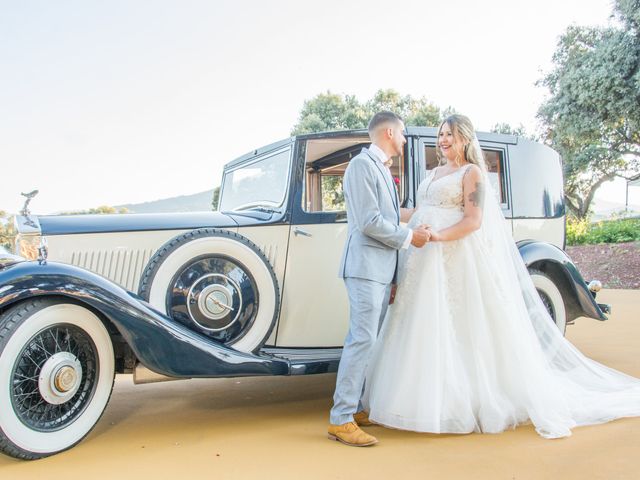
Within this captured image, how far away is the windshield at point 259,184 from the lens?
13.0 ft

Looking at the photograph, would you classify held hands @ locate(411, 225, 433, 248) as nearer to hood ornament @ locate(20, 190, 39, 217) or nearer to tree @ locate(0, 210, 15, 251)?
hood ornament @ locate(20, 190, 39, 217)

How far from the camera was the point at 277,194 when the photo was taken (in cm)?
396

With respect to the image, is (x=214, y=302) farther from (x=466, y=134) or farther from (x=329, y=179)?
(x=466, y=134)

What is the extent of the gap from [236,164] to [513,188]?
235 centimetres

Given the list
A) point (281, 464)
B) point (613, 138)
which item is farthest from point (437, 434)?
point (613, 138)

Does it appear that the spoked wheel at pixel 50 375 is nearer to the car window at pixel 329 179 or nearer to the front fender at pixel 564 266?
the car window at pixel 329 179

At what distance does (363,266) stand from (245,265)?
0.81 m

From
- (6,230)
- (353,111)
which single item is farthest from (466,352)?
(353,111)

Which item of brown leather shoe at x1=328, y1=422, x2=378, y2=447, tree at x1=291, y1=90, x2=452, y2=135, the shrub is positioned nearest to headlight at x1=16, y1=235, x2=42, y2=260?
brown leather shoe at x1=328, y1=422, x2=378, y2=447

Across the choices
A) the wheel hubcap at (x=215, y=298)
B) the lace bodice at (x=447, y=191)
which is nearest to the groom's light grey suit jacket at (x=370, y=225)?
the lace bodice at (x=447, y=191)

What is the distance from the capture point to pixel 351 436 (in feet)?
9.52

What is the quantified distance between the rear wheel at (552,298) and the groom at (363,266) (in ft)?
6.20

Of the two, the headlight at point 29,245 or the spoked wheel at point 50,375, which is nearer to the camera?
the spoked wheel at point 50,375

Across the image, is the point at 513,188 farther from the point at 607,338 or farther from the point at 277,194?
the point at 607,338
